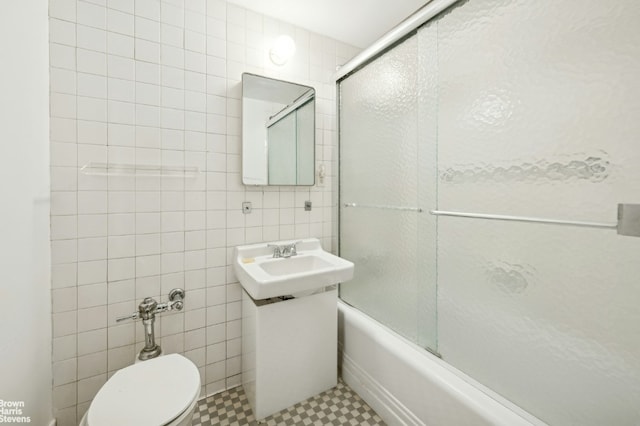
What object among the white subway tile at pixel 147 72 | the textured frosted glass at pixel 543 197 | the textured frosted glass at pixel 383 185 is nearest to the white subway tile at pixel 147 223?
the white subway tile at pixel 147 72

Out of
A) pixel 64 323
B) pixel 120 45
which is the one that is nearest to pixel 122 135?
pixel 120 45

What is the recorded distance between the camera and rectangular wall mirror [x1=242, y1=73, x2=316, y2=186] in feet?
5.28

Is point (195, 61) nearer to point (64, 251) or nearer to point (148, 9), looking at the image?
point (148, 9)

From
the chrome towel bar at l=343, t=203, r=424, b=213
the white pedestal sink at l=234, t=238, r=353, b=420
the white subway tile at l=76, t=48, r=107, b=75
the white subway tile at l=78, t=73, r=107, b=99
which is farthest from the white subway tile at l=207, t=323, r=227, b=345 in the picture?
the white subway tile at l=76, t=48, r=107, b=75

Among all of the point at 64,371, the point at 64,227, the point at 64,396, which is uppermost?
the point at 64,227

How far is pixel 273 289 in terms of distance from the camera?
1.24 m

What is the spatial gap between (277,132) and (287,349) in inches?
50.0

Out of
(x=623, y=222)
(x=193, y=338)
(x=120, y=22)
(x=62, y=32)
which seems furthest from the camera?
(x=193, y=338)

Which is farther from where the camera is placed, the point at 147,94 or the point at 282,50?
the point at 282,50

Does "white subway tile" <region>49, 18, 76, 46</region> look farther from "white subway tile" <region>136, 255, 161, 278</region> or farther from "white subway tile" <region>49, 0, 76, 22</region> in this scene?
"white subway tile" <region>136, 255, 161, 278</region>

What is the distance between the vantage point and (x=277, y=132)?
1.72 meters

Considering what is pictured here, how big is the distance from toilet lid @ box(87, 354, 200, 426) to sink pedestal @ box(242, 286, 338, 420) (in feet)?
1.23

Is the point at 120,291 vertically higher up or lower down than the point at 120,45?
lower down

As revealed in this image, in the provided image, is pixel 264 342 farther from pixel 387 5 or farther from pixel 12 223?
pixel 387 5
